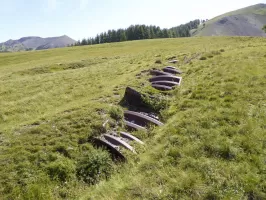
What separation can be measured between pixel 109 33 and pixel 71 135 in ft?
443

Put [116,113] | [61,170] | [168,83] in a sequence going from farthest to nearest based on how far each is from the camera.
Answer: [168,83]
[116,113]
[61,170]

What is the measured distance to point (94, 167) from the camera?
26.1 ft

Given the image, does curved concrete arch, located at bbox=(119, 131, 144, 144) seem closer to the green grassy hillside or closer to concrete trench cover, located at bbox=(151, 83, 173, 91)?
the green grassy hillside

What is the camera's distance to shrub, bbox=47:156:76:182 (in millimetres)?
7703

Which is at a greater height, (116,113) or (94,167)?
(116,113)

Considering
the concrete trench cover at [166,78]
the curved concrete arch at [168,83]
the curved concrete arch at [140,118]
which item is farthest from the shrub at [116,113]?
the concrete trench cover at [166,78]

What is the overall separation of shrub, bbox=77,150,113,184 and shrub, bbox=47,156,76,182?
0.80 feet

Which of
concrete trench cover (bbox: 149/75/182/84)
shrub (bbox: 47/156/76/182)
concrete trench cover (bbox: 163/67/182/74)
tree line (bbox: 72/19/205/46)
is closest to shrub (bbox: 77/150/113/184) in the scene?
shrub (bbox: 47/156/76/182)

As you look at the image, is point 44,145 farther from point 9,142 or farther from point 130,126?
point 130,126

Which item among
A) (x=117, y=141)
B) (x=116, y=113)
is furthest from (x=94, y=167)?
(x=116, y=113)

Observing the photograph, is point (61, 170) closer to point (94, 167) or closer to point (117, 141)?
point (94, 167)

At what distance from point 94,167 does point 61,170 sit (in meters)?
1.08

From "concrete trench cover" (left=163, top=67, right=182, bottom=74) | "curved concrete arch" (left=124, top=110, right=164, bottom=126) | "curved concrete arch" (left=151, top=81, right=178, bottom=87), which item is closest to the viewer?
"curved concrete arch" (left=124, top=110, right=164, bottom=126)

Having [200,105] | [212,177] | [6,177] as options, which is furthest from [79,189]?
[200,105]
